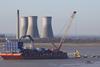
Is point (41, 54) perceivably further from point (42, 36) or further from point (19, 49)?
point (42, 36)

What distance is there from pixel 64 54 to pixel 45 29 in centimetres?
5701

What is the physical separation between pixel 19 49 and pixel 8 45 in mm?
2132

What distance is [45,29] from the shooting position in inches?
5763

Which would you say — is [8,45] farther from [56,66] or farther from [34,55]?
[56,66]

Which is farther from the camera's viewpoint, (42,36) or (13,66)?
(42,36)

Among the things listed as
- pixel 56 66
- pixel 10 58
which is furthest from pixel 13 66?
pixel 10 58

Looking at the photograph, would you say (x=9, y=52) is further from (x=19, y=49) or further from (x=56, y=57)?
(x=56, y=57)

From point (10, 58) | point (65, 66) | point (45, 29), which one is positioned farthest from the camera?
point (45, 29)

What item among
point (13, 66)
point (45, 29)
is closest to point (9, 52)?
point (13, 66)

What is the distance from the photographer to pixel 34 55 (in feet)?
292

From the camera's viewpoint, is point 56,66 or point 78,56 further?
point 78,56

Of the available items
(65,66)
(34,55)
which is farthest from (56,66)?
(34,55)

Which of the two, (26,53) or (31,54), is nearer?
(31,54)

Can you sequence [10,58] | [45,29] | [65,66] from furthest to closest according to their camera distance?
1. [45,29]
2. [10,58]
3. [65,66]
